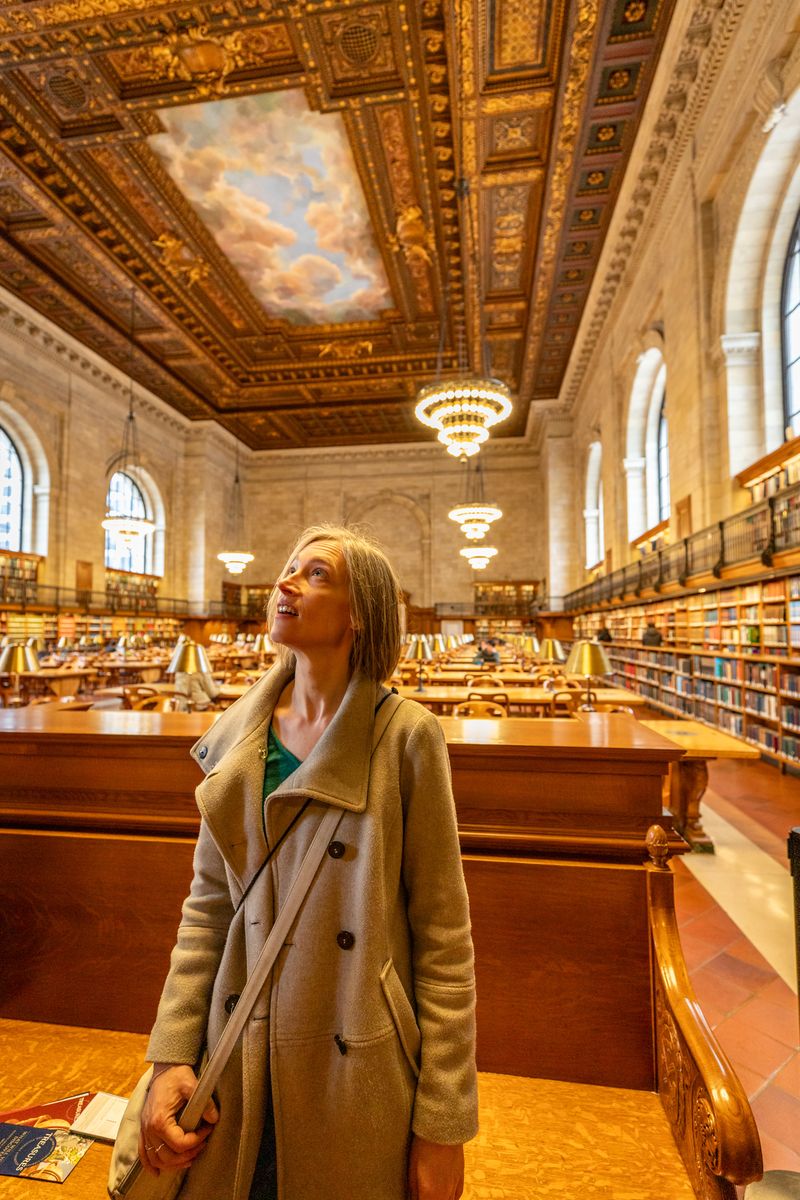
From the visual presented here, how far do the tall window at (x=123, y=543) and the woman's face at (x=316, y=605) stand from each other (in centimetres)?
1859

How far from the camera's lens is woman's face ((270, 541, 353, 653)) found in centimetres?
Answer: 100

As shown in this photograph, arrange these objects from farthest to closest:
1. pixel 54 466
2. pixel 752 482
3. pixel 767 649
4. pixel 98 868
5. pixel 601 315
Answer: pixel 54 466, pixel 601 315, pixel 752 482, pixel 767 649, pixel 98 868

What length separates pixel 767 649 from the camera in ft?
21.7

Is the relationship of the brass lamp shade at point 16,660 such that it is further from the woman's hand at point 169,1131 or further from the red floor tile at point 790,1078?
the red floor tile at point 790,1078

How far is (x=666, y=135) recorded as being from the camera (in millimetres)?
8484

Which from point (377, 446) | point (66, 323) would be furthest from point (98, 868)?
point (377, 446)

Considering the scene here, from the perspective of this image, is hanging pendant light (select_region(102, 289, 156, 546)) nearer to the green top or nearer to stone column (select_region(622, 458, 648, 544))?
stone column (select_region(622, 458, 648, 544))

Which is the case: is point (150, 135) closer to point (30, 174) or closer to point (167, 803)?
point (30, 174)

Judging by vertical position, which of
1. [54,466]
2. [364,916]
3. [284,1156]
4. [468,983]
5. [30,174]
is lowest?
[284,1156]

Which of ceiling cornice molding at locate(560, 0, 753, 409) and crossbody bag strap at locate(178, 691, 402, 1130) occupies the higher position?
ceiling cornice molding at locate(560, 0, 753, 409)

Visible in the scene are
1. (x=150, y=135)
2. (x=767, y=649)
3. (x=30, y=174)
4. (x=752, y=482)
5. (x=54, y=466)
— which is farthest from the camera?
(x=54, y=466)

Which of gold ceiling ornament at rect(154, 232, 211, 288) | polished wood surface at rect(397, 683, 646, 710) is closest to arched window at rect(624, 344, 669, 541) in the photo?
polished wood surface at rect(397, 683, 646, 710)

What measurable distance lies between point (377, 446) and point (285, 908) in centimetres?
2356

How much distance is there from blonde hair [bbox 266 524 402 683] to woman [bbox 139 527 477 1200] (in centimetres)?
2
